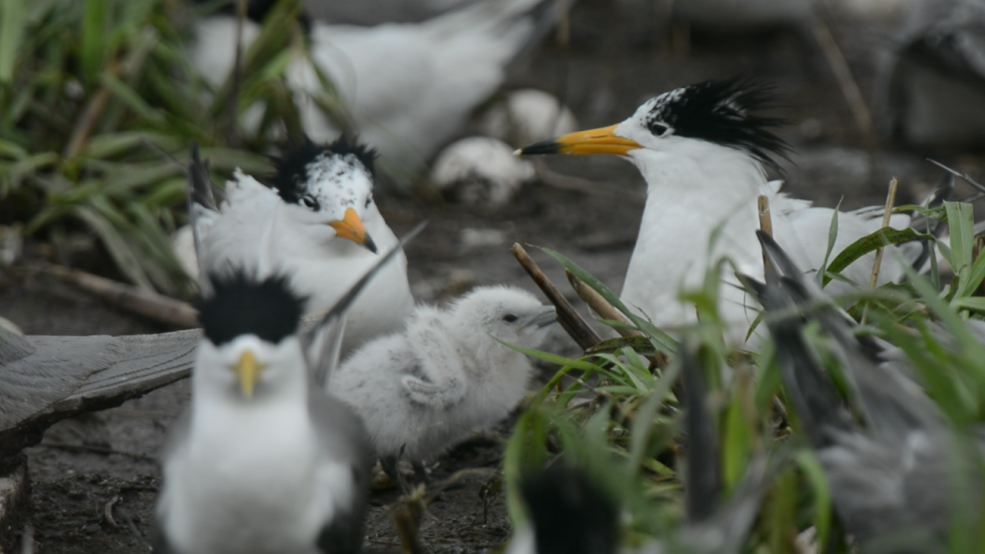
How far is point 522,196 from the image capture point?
5.02 metres

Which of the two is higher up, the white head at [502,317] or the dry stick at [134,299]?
the dry stick at [134,299]

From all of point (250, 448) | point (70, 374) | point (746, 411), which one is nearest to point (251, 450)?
point (250, 448)

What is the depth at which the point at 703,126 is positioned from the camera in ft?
8.97

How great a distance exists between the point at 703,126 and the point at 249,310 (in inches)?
56.3

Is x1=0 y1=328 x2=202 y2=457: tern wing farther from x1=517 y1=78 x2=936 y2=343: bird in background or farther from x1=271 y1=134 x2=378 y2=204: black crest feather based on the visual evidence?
x1=517 y1=78 x2=936 y2=343: bird in background

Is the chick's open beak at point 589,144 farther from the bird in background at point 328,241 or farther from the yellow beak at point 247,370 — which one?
the yellow beak at point 247,370

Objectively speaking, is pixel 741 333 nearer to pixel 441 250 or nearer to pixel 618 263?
pixel 618 263

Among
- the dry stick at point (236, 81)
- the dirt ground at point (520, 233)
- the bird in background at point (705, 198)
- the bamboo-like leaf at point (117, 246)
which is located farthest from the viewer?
the dry stick at point (236, 81)

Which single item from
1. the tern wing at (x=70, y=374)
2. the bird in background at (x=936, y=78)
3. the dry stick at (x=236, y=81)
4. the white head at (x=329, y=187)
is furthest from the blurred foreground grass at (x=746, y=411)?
the bird in background at (x=936, y=78)

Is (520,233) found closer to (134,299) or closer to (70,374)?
(134,299)

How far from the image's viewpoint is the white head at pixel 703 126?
2684 millimetres

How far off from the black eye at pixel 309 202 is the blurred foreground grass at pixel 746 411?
2.59ft

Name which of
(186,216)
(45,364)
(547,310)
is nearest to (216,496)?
(45,364)

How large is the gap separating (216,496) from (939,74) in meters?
4.61
